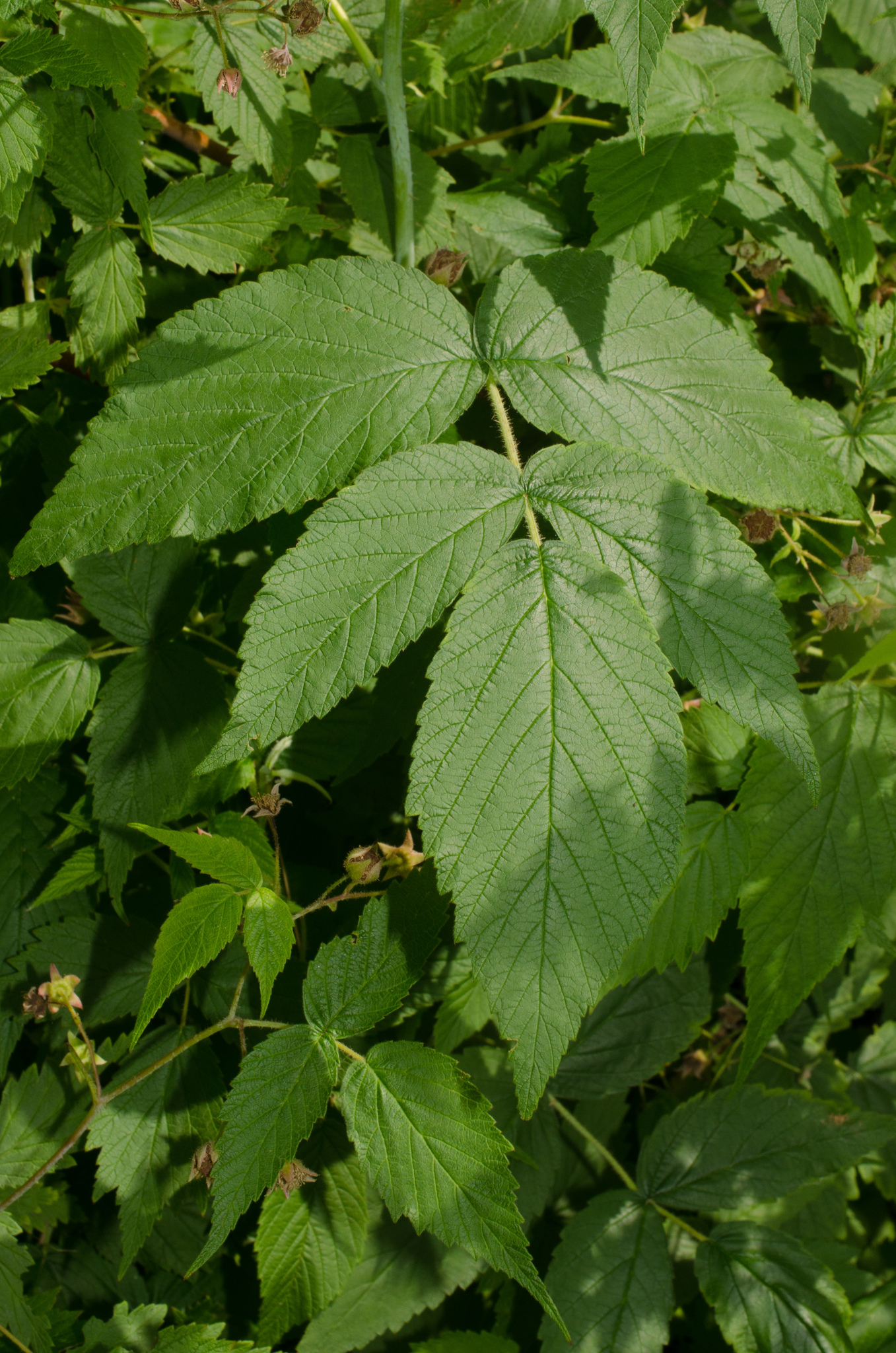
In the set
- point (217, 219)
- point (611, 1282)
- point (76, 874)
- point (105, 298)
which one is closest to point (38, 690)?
point (76, 874)

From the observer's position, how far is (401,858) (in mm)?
1418

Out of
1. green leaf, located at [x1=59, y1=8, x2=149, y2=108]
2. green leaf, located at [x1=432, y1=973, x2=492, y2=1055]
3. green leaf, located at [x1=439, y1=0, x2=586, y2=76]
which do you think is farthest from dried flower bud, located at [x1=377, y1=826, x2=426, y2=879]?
green leaf, located at [x1=439, y1=0, x2=586, y2=76]

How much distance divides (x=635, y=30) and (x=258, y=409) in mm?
642

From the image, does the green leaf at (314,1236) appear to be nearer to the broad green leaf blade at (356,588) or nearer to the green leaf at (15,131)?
the broad green leaf blade at (356,588)

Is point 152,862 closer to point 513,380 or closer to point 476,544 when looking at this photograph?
point 476,544

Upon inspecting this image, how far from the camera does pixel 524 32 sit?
1677mm

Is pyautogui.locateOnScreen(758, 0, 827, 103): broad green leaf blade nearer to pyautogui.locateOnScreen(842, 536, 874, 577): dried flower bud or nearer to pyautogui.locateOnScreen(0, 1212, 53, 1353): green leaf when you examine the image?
pyautogui.locateOnScreen(842, 536, 874, 577): dried flower bud

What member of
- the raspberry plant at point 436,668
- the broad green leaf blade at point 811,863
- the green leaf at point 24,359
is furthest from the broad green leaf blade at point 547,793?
the green leaf at point 24,359

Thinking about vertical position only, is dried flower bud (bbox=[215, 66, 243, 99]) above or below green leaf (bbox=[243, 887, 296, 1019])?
above

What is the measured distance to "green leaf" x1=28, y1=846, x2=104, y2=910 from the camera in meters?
1.48

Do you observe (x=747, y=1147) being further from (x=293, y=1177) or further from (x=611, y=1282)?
(x=293, y=1177)

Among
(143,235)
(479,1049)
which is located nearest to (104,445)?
(143,235)

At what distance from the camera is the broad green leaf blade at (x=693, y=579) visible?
113cm

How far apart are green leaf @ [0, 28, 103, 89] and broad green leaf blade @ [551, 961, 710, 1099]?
1891 millimetres
